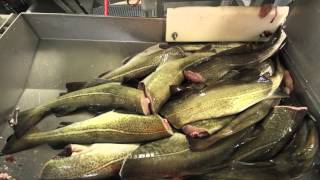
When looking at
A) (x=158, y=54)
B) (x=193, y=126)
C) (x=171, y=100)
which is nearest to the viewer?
(x=193, y=126)

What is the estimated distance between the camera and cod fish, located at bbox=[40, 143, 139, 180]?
65.4 inches

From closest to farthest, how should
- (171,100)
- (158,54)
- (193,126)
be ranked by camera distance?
(193,126) → (171,100) → (158,54)

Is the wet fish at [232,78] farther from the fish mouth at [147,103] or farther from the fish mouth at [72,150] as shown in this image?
the fish mouth at [72,150]

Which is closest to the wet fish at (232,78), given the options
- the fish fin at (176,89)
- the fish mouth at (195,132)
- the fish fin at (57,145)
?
the fish fin at (176,89)

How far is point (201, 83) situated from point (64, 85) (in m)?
0.92

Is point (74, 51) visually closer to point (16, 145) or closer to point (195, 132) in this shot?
point (16, 145)

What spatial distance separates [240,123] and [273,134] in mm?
187

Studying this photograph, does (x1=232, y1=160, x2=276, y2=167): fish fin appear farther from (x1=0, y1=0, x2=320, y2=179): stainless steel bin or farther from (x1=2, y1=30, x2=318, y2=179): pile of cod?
(x1=0, y1=0, x2=320, y2=179): stainless steel bin

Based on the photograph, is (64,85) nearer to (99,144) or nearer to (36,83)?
(36,83)

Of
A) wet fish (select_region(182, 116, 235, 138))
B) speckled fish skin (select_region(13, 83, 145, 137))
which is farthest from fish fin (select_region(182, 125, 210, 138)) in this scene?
speckled fish skin (select_region(13, 83, 145, 137))

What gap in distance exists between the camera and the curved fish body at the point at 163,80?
1902 mm

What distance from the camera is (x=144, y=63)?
2.17 m

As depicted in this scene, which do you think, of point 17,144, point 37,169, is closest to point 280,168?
point 37,169

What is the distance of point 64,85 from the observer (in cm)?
224
